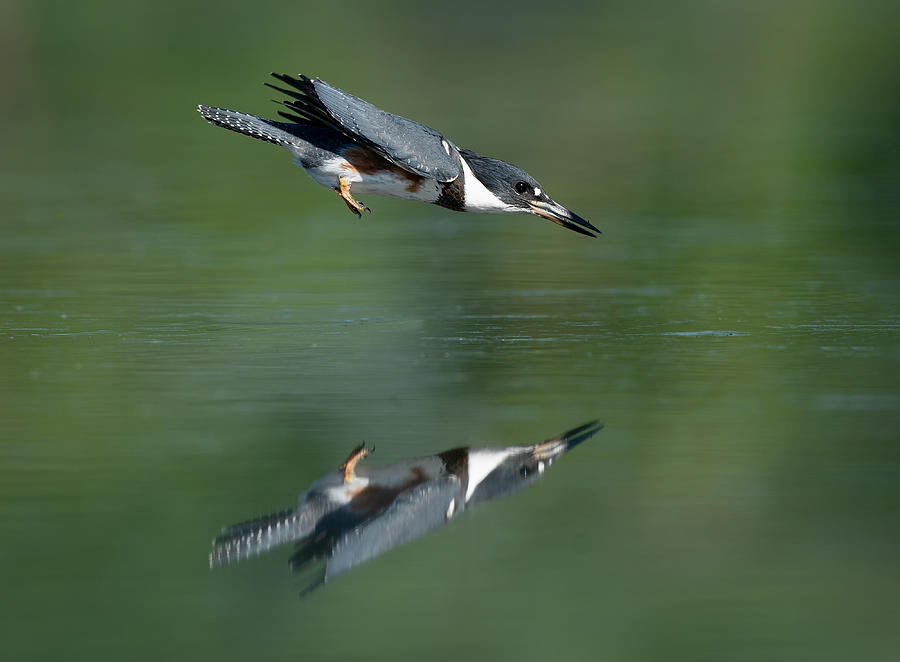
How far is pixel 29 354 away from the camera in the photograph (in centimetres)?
631

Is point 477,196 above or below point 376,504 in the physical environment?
above

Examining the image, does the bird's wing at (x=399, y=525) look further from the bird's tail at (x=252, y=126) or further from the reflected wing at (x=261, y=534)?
the bird's tail at (x=252, y=126)

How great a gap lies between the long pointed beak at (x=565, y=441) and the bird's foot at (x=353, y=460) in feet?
1.62

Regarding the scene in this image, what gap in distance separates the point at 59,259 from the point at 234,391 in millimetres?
3558

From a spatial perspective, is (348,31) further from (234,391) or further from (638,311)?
(234,391)

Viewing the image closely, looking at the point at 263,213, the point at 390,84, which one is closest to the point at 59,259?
the point at 263,213

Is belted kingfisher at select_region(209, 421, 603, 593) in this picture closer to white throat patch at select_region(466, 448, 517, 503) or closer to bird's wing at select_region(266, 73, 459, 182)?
white throat patch at select_region(466, 448, 517, 503)

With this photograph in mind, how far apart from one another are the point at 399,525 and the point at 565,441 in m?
0.89

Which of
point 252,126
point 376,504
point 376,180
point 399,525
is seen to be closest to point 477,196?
point 376,180

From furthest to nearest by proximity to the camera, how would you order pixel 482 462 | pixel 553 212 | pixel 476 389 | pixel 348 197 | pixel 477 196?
pixel 553 212
pixel 477 196
pixel 348 197
pixel 476 389
pixel 482 462

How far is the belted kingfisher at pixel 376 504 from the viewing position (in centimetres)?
396

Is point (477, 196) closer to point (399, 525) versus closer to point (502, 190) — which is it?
point (502, 190)

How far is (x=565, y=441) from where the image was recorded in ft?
16.0

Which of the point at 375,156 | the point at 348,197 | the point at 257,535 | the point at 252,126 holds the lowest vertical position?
the point at 257,535
